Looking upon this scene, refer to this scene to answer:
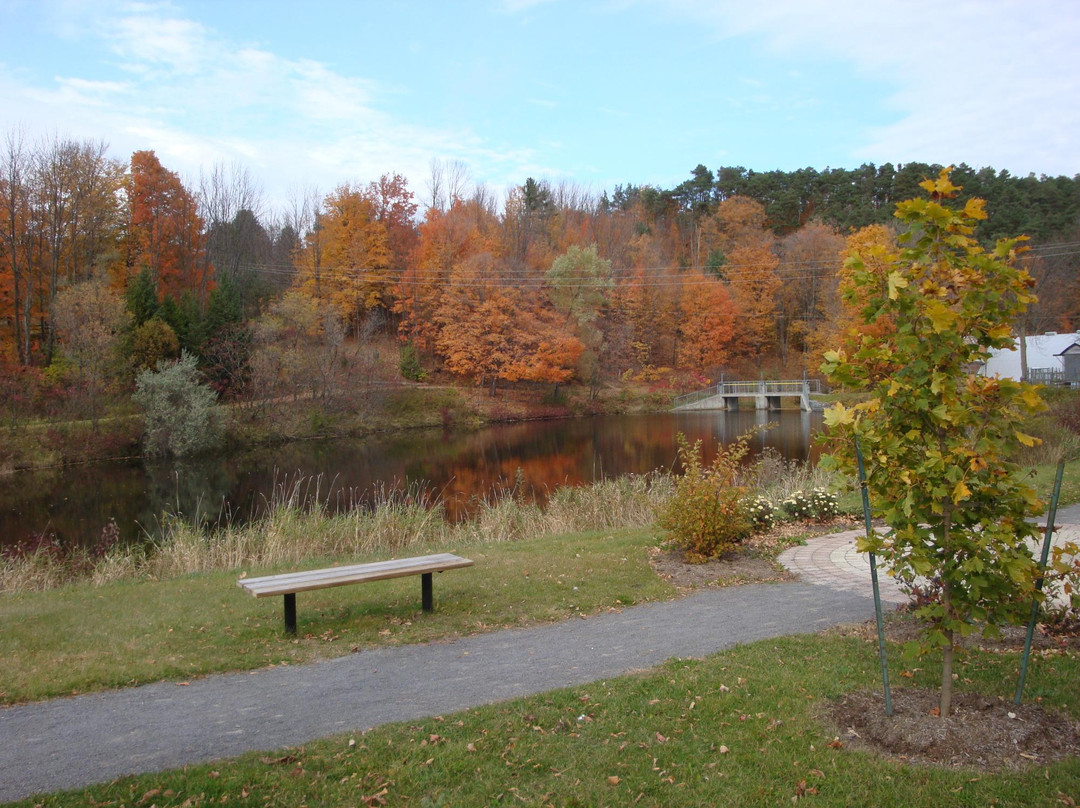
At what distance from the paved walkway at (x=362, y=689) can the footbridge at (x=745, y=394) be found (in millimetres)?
38304

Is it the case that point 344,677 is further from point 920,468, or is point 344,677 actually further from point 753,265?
point 753,265

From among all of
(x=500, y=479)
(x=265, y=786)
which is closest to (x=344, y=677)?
(x=265, y=786)

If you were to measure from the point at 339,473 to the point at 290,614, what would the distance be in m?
16.6

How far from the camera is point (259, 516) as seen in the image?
1602 centimetres

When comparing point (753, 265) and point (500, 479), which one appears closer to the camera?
point (500, 479)

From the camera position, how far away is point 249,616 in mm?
6395

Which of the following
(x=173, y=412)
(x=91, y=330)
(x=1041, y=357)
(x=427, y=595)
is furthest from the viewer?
(x=1041, y=357)

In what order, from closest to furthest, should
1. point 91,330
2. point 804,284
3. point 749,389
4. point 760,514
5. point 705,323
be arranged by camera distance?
1. point 760,514
2. point 91,330
3. point 749,389
4. point 705,323
5. point 804,284

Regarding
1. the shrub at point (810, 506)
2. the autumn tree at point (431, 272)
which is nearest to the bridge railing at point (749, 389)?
the autumn tree at point (431, 272)

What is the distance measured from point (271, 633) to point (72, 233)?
34903mm

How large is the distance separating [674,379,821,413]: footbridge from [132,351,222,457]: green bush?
26979 mm

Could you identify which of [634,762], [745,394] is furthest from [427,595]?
[745,394]

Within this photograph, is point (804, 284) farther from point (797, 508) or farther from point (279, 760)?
point (279, 760)

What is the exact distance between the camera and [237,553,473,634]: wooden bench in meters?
5.55
